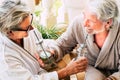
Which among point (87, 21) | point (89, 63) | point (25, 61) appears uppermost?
point (87, 21)

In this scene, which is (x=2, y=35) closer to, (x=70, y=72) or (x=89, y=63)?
(x=70, y=72)

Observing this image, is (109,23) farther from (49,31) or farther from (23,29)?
(49,31)

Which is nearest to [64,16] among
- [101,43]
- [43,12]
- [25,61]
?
[43,12]

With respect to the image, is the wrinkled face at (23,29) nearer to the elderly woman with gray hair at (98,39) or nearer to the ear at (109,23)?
the elderly woman with gray hair at (98,39)

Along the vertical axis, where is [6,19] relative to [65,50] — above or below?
above

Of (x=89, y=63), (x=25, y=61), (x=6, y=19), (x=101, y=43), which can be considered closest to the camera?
(x=6, y=19)

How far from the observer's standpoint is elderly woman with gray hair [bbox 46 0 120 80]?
69.9 inches

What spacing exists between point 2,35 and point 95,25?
60 centimetres

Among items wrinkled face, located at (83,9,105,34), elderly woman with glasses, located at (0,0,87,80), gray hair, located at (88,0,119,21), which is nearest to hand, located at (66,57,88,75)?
elderly woman with glasses, located at (0,0,87,80)

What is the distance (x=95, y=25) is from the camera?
5.99ft

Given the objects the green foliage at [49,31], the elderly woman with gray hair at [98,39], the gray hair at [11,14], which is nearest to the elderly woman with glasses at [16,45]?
the gray hair at [11,14]

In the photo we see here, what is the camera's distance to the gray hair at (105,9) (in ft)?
5.75

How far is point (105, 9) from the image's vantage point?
5.76 ft

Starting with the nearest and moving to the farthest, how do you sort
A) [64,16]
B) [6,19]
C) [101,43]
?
[6,19] → [101,43] → [64,16]
